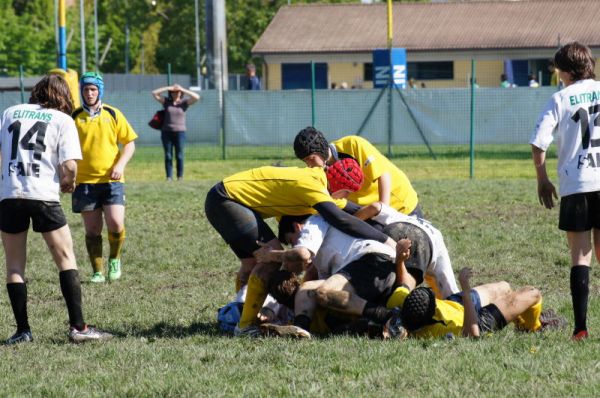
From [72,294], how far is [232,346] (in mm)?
1216

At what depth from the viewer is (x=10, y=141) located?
752 centimetres

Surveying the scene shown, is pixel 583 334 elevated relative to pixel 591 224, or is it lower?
lower

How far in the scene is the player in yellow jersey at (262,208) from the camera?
761 centimetres

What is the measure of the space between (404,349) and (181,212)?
30.1ft

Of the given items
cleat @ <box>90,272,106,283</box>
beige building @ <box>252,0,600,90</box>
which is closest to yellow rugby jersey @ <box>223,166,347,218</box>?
cleat @ <box>90,272,106,283</box>

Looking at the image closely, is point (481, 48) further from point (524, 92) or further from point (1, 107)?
point (1, 107)

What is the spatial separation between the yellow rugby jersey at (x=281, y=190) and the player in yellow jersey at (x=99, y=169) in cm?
289

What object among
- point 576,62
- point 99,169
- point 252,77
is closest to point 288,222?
point 576,62

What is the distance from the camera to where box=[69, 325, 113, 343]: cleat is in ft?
25.2

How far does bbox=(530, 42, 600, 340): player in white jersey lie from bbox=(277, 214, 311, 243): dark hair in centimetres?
177

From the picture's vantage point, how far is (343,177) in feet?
27.3

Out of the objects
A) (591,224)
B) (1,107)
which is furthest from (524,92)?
(591,224)

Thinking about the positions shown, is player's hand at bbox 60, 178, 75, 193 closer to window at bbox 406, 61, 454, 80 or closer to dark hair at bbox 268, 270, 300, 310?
dark hair at bbox 268, 270, 300, 310

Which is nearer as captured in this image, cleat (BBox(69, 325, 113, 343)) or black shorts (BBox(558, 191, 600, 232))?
black shorts (BBox(558, 191, 600, 232))
